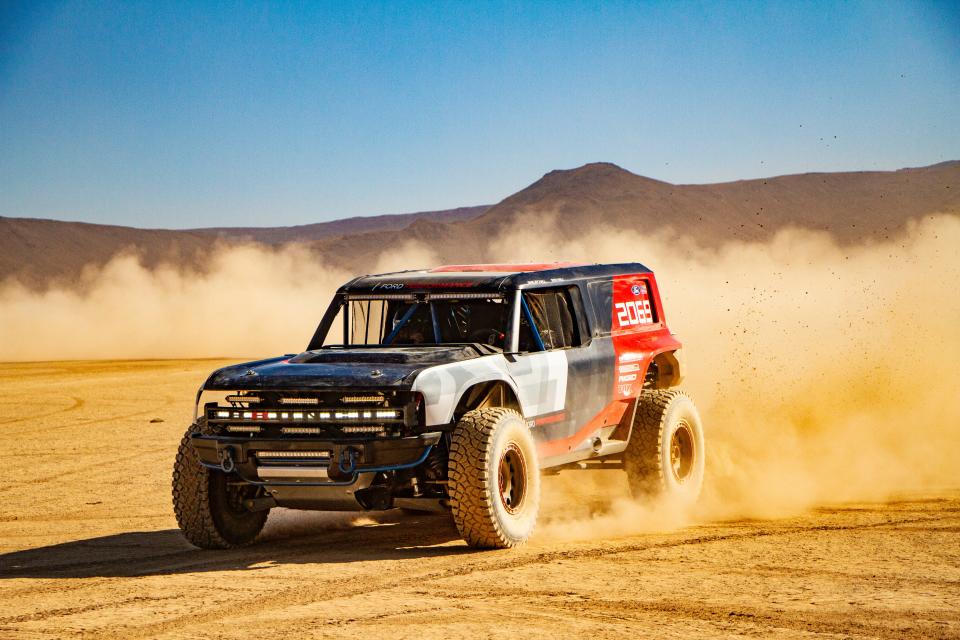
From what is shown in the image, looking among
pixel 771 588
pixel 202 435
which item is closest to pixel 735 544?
pixel 771 588

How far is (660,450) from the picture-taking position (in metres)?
11.6

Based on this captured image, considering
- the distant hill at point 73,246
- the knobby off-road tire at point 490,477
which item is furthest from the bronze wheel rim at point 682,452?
the distant hill at point 73,246

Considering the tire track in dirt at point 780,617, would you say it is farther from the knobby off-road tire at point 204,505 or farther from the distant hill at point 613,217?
the distant hill at point 613,217

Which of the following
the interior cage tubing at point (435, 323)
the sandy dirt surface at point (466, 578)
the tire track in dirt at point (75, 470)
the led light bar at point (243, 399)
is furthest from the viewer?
the tire track in dirt at point (75, 470)

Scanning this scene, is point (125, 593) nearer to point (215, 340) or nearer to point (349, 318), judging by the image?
point (349, 318)

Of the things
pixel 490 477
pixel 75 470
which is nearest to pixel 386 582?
pixel 490 477

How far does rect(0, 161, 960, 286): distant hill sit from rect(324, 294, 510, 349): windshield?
84429mm

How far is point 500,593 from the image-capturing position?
794 centimetres

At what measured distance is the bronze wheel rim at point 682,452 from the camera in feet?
39.8

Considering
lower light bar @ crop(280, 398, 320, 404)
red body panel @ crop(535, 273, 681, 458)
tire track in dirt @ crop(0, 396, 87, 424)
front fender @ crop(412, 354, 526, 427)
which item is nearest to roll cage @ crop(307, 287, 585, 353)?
front fender @ crop(412, 354, 526, 427)

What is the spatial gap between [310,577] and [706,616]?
2.71 meters

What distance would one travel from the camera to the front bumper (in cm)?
906

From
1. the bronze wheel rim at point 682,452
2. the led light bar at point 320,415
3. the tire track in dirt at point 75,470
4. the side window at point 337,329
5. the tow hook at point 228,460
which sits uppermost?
the side window at point 337,329

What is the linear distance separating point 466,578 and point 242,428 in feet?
6.92
